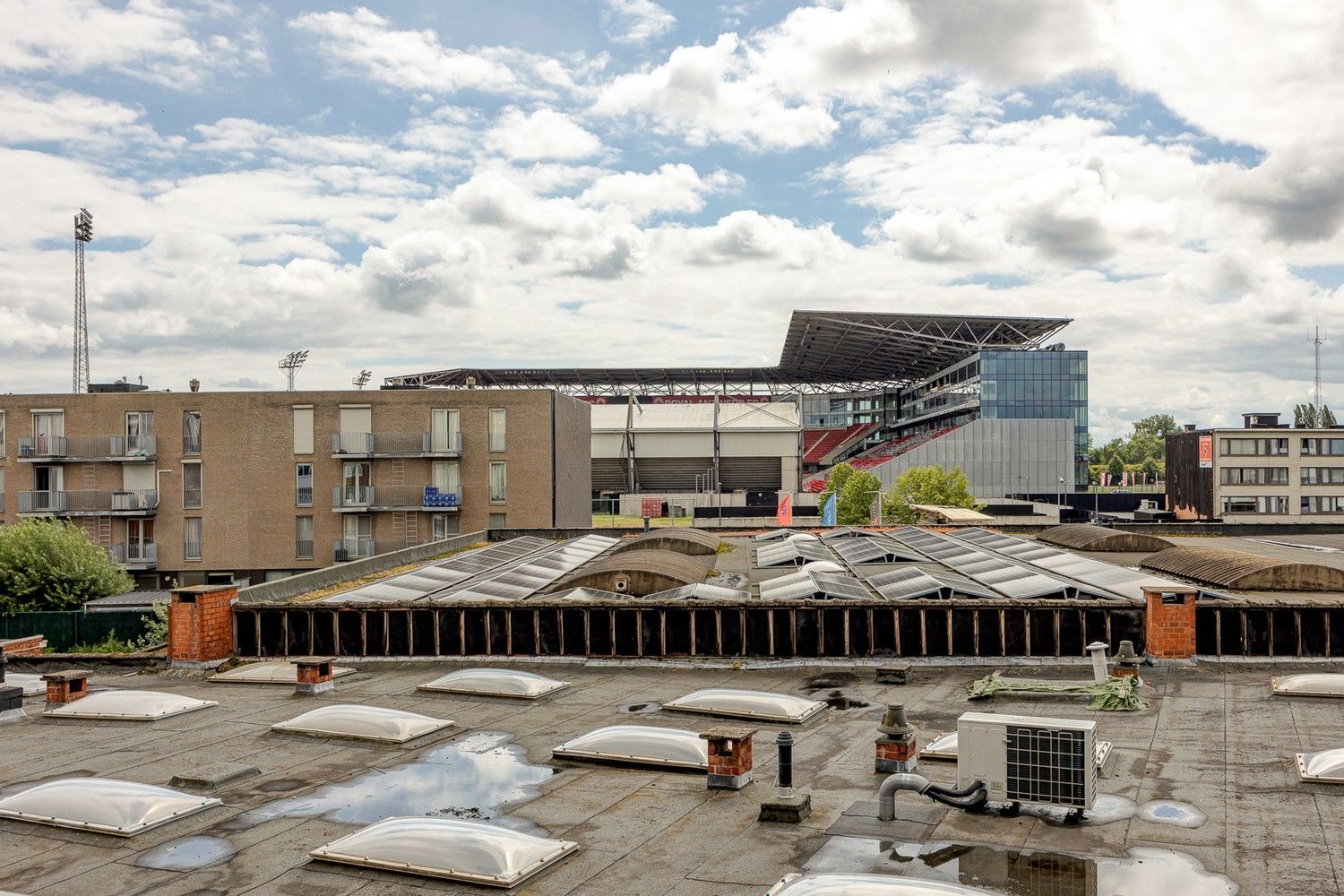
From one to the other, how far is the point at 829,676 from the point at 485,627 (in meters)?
8.88

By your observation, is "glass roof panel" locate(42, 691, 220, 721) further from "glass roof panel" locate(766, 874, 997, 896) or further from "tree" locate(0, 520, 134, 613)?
"tree" locate(0, 520, 134, 613)

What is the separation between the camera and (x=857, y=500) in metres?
99.2

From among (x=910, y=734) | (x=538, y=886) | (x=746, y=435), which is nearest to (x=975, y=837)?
(x=910, y=734)

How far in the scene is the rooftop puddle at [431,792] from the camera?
45.0ft

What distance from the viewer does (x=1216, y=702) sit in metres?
19.8

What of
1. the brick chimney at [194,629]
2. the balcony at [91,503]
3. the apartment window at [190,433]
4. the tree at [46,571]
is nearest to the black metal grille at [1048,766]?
the brick chimney at [194,629]

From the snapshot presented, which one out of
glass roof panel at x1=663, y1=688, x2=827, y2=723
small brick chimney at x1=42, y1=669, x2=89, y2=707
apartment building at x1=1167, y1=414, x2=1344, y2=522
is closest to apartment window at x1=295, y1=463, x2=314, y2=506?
small brick chimney at x1=42, y1=669, x2=89, y2=707

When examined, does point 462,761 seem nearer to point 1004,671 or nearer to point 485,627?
point 485,627

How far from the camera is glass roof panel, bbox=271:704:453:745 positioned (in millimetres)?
17500

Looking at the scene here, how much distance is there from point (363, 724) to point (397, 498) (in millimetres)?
45939

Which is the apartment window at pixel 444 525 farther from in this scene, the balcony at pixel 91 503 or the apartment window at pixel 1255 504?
the apartment window at pixel 1255 504

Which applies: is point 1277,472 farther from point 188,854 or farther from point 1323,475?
point 188,854

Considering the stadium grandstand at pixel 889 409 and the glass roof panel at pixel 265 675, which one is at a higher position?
the stadium grandstand at pixel 889 409

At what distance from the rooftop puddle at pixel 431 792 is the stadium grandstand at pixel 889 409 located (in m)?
99.2
